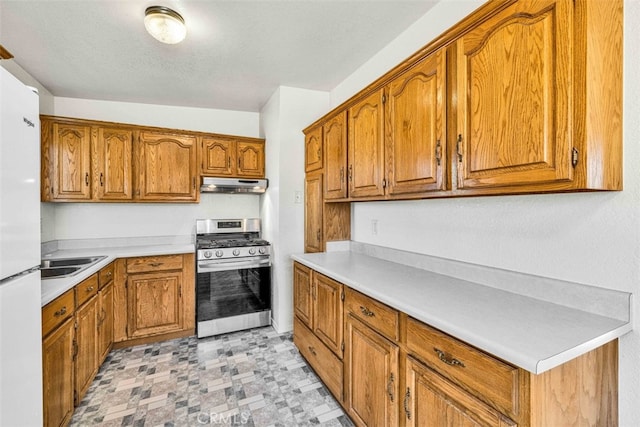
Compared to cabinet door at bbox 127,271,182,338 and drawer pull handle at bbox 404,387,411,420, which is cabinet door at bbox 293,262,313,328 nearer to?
drawer pull handle at bbox 404,387,411,420

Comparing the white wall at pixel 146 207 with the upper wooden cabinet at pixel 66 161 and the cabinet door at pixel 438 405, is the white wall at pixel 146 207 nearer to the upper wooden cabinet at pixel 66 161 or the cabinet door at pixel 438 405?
the upper wooden cabinet at pixel 66 161

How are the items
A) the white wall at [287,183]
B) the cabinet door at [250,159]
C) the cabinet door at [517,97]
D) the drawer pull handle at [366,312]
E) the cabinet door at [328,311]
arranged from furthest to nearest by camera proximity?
the cabinet door at [250,159] → the white wall at [287,183] → the cabinet door at [328,311] → the drawer pull handle at [366,312] → the cabinet door at [517,97]

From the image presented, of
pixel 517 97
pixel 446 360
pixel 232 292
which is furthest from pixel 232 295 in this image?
pixel 517 97

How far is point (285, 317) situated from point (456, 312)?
224cm

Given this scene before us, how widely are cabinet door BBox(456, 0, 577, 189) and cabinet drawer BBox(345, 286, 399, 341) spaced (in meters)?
0.71

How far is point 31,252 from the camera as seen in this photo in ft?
3.68

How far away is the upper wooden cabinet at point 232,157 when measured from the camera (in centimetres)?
330

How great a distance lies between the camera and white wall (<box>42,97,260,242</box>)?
3.11 metres

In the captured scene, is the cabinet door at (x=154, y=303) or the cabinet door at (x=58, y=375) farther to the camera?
the cabinet door at (x=154, y=303)

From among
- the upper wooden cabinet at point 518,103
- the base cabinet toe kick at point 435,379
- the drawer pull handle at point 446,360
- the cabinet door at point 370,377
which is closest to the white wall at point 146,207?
the base cabinet toe kick at point 435,379

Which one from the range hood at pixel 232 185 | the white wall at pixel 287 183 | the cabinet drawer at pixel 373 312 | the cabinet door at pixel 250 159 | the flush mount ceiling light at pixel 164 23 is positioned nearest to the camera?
the cabinet drawer at pixel 373 312

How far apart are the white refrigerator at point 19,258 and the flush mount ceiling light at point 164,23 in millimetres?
995

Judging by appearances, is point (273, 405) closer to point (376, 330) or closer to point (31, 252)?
point (376, 330)

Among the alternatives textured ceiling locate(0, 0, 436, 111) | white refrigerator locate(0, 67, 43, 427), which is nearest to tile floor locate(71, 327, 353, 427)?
white refrigerator locate(0, 67, 43, 427)
